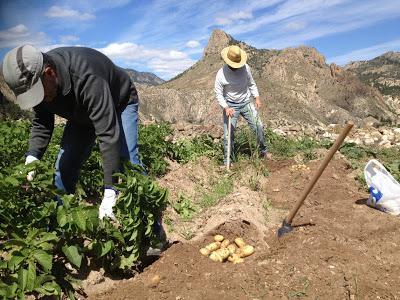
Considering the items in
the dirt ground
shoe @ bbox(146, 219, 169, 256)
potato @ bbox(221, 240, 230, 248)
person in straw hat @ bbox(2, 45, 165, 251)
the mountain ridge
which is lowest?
the dirt ground

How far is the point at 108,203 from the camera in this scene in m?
2.91

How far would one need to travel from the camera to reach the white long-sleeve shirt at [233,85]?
20.8ft

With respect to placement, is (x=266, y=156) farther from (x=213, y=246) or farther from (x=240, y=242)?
(x=213, y=246)

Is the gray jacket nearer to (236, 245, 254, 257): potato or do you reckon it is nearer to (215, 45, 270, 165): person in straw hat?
(236, 245, 254, 257): potato

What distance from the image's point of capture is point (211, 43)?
12569 centimetres

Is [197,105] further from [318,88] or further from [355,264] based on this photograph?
[355,264]

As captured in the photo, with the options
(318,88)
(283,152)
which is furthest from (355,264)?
(318,88)

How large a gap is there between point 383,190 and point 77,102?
10.6 ft

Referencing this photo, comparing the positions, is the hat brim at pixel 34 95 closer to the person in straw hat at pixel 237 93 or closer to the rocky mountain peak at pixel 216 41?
the person in straw hat at pixel 237 93

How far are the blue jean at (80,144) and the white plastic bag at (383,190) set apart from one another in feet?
8.52

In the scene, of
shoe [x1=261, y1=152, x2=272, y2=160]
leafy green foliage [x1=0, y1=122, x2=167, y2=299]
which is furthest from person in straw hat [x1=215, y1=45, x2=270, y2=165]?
leafy green foliage [x1=0, y1=122, x2=167, y2=299]

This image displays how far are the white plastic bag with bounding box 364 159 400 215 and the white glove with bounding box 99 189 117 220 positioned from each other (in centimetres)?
283

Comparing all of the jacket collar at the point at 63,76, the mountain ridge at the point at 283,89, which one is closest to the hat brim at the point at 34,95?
the jacket collar at the point at 63,76

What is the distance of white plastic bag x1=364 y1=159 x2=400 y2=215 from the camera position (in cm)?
418
